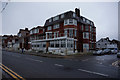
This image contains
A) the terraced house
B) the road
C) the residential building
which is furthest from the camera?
the residential building

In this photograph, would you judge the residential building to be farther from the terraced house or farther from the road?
the road

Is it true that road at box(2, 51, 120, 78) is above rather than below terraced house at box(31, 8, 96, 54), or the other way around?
below

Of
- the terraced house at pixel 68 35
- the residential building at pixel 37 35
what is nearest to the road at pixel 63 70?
the terraced house at pixel 68 35

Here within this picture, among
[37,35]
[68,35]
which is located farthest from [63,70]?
[37,35]

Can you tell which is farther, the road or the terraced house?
the terraced house

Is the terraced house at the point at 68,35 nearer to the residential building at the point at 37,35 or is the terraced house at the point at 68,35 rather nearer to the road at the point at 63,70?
the residential building at the point at 37,35

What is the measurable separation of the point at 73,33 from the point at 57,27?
22.6 feet

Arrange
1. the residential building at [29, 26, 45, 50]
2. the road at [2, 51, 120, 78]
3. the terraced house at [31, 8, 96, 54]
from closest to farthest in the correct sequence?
1. the road at [2, 51, 120, 78]
2. the terraced house at [31, 8, 96, 54]
3. the residential building at [29, 26, 45, 50]

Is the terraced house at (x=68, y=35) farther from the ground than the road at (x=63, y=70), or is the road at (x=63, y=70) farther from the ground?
the terraced house at (x=68, y=35)

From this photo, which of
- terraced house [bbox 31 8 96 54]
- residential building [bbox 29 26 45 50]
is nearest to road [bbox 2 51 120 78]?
terraced house [bbox 31 8 96 54]

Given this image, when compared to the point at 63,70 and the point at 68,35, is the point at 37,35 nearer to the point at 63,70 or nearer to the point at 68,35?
the point at 68,35

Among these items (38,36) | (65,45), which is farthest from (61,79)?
(38,36)

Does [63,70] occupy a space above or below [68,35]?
below

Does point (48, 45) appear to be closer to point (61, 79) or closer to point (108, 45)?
point (61, 79)
